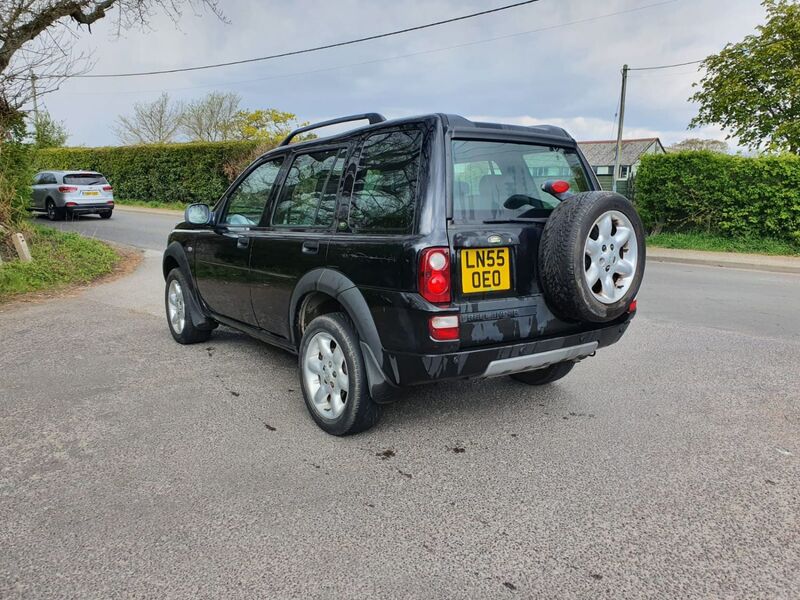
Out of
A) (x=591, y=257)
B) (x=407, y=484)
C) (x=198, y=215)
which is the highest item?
(x=198, y=215)

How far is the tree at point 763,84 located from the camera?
2036 centimetres

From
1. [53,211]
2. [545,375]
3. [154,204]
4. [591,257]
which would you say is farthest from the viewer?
[154,204]

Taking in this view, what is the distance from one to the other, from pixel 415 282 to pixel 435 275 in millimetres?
105

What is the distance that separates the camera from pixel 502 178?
11.0ft

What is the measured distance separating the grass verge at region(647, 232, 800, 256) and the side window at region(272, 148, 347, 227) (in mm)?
12615

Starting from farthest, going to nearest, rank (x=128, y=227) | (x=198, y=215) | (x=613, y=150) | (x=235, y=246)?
(x=613, y=150)
(x=128, y=227)
(x=198, y=215)
(x=235, y=246)

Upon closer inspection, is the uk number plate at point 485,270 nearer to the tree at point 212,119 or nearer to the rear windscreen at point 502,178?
the rear windscreen at point 502,178

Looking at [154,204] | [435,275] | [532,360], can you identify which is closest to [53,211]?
[154,204]

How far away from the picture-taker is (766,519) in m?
2.60

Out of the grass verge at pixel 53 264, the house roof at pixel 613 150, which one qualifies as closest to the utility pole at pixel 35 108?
the grass verge at pixel 53 264

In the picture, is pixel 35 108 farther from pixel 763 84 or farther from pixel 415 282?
pixel 763 84

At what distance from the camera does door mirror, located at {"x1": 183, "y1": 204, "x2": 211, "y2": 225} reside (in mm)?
4816

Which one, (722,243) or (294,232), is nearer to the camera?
(294,232)

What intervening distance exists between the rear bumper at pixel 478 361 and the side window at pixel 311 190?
108cm
